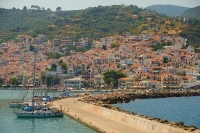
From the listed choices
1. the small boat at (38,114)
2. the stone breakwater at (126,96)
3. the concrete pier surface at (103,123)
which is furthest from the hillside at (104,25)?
the concrete pier surface at (103,123)

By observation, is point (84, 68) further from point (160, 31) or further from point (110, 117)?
point (110, 117)

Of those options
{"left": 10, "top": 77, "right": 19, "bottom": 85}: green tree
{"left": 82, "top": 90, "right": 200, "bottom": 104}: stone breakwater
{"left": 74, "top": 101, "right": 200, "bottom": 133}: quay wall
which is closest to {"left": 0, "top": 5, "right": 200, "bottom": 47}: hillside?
{"left": 10, "top": 77, "right": 19, "bottom": 85}: green tree

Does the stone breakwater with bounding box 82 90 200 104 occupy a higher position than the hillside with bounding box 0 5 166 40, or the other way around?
the hillside with bounding box 0 5 166 40

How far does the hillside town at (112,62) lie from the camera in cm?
7269

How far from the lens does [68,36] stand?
118250 mm

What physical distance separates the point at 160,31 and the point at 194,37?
24.3ft

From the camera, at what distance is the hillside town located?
72.7 meters

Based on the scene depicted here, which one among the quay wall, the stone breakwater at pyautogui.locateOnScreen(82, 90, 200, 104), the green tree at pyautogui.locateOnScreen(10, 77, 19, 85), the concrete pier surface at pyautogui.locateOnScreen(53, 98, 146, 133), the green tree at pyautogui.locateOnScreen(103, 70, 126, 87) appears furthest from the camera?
the green tree at pyautogui.locateOnScreen(10, 77, 19, 85)

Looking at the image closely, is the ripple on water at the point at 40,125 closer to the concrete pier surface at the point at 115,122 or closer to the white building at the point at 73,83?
the concrete pier surface at the point at 115,122

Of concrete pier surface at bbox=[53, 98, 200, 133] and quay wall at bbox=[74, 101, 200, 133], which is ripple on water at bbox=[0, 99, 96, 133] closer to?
concrete pier surface at bbox=[53, 98, 200, 133]

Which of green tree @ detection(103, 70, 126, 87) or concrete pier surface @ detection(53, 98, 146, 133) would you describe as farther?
green tree @ detection(103, 70, 126, 87)

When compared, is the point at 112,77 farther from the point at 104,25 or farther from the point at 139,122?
the point at 104,25

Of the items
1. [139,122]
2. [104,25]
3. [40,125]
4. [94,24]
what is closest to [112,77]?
[40,125]

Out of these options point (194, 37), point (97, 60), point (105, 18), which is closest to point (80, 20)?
point (105, 18)
